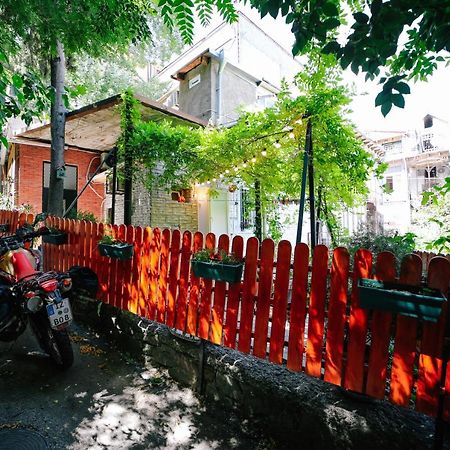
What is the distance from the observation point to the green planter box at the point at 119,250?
369cm

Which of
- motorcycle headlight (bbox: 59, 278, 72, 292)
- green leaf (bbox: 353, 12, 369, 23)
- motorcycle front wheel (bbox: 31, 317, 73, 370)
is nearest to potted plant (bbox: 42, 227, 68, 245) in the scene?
motorcycle front wheel (bbox: 31, 317, 73, 370)

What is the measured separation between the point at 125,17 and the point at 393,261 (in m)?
4.56

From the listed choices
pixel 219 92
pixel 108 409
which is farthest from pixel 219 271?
pixel 219 92

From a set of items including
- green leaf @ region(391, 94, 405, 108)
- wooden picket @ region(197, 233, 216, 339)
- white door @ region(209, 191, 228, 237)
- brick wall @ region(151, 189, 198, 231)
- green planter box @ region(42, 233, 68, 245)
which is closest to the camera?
green leaf @ region(391, 94, 405, 108)

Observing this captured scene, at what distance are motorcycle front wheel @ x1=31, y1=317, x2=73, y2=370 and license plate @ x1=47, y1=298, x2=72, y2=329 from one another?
A: 0.70ft

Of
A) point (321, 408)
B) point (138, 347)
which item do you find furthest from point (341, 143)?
point (138, 347)

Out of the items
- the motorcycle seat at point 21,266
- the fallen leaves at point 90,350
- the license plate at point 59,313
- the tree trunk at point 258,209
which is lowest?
the fallen leaves at point 90,350

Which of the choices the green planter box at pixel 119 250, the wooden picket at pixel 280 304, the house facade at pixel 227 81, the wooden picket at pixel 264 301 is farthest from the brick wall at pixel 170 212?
the wooden picket at pixel 280 304

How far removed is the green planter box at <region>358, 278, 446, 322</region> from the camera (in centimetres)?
169

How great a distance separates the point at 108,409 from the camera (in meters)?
2.62

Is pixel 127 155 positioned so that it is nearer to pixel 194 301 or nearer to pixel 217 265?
pixel 194 301

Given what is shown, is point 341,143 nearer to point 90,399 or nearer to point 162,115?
point 90,399

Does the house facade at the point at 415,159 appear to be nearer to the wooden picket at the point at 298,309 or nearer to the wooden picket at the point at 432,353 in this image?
the wooden picket at the point at 298,309

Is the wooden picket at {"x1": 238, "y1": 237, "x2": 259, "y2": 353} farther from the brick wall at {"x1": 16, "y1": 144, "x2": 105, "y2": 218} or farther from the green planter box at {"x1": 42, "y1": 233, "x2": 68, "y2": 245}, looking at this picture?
the brick wall at {"x1": 16, "y1": 144, "x2": 105, "y2": 218}
